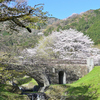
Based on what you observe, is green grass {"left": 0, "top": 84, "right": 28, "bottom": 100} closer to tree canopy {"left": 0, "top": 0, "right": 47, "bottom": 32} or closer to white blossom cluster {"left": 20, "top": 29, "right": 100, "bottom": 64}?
tree canopy {"left": 0, "top": 0, "right": 47, "bottom": 32}

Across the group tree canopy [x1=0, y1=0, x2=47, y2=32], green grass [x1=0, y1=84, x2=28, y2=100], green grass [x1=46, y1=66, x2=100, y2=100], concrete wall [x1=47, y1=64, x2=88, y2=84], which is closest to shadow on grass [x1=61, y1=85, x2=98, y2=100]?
green grass [x1=46, y1=66, x2=100, y2=100]

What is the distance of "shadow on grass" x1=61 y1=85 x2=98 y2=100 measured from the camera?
13.8 metres

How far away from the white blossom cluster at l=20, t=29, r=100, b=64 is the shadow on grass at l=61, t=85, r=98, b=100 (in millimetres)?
11199

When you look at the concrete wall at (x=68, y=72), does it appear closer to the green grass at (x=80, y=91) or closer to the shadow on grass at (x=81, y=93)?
the green grass at (x=80, y=91)

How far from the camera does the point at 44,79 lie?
2225 centimetres

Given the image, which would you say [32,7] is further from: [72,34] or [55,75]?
[72,34]

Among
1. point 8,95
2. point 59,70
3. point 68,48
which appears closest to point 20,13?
point 8,95

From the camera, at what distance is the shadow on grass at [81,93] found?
13777mm

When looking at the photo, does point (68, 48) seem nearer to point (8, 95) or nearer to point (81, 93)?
point (81, 93)

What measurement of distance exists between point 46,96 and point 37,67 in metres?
5.26

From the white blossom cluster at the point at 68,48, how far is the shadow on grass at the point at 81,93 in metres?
11.2

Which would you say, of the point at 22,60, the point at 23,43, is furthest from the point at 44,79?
the point at 23,43

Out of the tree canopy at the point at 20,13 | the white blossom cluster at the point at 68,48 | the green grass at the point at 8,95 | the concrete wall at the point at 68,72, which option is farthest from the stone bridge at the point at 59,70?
the tree canopy at the point at 20,13

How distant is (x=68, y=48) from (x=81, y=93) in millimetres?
13801
